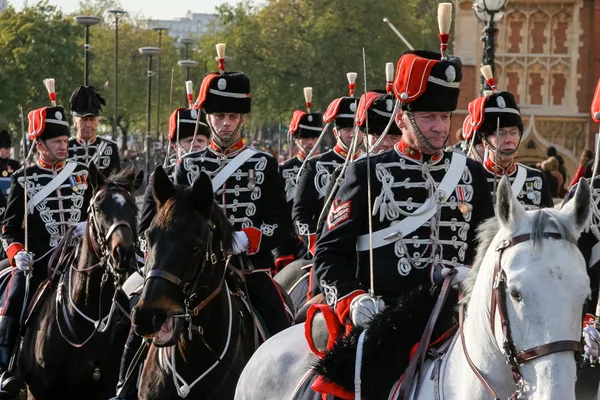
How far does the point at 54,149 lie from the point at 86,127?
2.15m

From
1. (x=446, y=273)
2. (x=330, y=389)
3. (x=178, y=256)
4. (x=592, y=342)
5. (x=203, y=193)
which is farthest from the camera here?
(x=203, y=193)

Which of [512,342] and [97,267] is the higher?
[512,342]

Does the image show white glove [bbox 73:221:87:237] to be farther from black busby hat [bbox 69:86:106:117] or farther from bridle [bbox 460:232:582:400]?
bridle [bbox 460:232:582:400]

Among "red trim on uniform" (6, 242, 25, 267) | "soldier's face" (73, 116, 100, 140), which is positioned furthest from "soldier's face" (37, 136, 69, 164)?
"soldier's face" (73, 116, 100, 140)

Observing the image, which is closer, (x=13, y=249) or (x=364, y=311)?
(x=364, y=311)

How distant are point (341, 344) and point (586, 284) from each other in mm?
1653

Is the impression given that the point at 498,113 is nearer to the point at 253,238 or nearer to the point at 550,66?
the point at 253,238

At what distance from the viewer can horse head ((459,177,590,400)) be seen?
14.5 feet

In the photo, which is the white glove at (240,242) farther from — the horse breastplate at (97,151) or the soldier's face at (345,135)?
the soldier's face at (345,135)

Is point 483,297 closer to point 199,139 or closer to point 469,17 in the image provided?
point 199,139

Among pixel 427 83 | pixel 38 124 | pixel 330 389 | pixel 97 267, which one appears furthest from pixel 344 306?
pixel 38 124

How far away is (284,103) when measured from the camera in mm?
50562

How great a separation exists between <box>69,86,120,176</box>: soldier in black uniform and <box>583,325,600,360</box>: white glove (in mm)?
7221

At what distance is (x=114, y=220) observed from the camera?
9422mm
